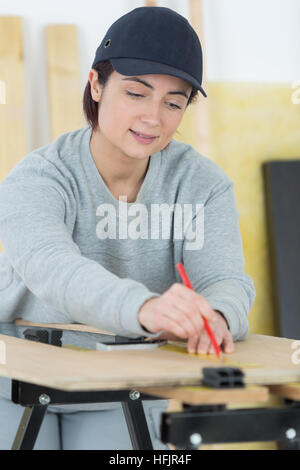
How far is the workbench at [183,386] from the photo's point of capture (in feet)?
2.95

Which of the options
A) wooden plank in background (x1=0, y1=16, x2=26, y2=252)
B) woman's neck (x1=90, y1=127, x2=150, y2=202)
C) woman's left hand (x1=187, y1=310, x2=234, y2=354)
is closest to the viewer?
woman's left hand (x1=187, y1=310, x2=234, y2=354)

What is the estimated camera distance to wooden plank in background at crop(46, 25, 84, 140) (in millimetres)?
3064

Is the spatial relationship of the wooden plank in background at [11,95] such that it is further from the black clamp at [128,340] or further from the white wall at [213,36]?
the black clamp at [128,340]

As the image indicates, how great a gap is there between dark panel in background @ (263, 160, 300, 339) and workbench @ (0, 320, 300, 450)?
6.91 ft

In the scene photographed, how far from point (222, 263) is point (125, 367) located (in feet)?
1.84

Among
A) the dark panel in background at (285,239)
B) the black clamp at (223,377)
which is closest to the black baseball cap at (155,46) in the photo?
the black clamp at (223,377)

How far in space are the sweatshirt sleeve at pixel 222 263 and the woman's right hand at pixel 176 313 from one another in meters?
0.19

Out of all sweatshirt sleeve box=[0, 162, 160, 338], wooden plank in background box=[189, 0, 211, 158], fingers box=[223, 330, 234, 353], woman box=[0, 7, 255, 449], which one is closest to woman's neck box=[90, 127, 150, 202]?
woman box=[0, 7, 255, 449]

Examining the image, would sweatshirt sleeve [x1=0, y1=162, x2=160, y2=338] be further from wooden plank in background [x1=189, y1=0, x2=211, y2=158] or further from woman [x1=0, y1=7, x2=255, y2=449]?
wooden plank in background [x1=189, y1=0, x2=211, y2=158]

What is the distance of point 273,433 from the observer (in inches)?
37.6

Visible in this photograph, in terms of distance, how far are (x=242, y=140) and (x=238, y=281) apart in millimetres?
2048

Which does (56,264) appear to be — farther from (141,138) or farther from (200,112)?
(200,112)

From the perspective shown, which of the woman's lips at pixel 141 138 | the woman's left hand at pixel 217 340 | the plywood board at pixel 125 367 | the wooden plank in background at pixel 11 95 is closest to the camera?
the plywood board at pixel 125 367

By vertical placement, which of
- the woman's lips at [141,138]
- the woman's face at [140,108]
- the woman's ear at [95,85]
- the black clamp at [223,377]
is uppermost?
the woman's ear at [95,85]
